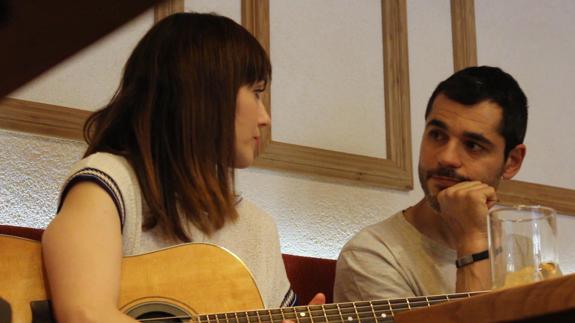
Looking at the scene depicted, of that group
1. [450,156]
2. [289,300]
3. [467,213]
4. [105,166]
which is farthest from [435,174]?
[105,166]

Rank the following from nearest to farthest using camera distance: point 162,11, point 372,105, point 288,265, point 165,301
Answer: point 165,301
point 288,265
point 162,11
point 372,105

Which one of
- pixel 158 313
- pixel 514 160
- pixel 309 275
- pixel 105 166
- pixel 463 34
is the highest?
pixel 463 34

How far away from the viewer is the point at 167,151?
1653 millimetres

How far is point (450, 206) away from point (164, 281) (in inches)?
38.7

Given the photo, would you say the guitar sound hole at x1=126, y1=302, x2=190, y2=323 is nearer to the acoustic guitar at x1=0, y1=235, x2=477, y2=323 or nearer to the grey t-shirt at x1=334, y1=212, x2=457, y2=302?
the acoustic guitar at x1=0, y1=235, x2=477, y2=323

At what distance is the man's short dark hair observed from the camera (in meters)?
2.36

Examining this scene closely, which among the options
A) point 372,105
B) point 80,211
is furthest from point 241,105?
point 372,105

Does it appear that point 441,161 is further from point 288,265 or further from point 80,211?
point 80,211

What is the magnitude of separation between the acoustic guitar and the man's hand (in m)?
0.67

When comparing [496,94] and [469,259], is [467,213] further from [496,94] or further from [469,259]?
[496,94]

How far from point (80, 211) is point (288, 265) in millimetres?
883

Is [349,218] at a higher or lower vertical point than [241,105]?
lower

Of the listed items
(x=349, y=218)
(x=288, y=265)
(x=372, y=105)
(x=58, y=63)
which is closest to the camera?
(x=58, y=63)

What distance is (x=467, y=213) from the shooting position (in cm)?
214
